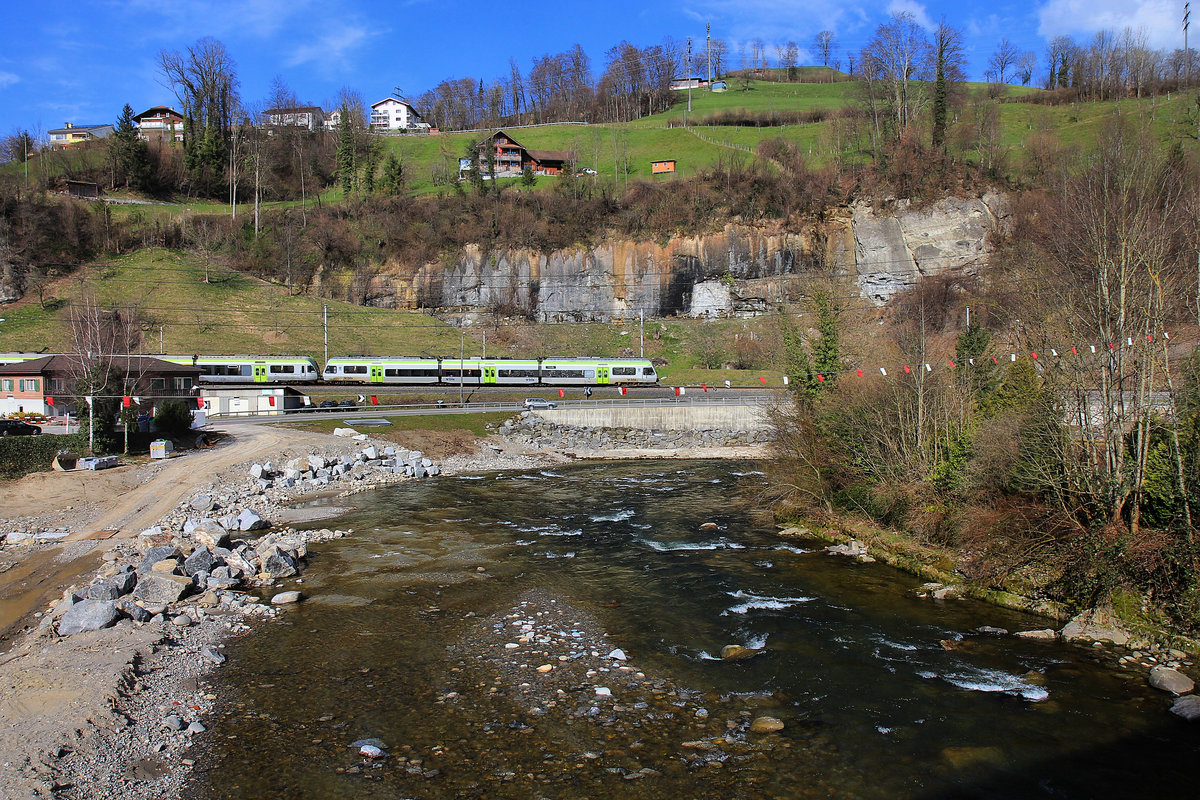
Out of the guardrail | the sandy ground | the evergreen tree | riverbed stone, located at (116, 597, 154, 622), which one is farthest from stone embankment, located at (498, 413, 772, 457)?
the evergreen tree

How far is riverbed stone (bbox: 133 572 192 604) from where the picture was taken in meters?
13.9

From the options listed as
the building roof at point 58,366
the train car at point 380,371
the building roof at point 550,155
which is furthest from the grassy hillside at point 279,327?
the building roof at point 550,155

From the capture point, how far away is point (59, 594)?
14789 mm

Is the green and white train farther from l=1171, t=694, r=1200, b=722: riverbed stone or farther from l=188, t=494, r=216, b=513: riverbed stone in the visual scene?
l=1171, t=694, r=1200, b=722: riverbed stone

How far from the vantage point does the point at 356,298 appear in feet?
254

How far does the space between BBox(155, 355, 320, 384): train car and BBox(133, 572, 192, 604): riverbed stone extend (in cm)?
4138

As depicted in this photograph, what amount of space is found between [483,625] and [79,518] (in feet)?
53.2

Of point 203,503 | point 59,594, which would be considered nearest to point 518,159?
point 203,503

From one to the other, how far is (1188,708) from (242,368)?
56063 millimetres

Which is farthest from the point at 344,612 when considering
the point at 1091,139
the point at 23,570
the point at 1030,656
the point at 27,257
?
the point at 1091,139

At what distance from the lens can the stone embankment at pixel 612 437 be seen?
41219mm

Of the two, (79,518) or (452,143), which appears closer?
(79,518)

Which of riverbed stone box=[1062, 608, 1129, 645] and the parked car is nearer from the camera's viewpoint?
riverbed stone box=[1062, 608, 1129, 645]

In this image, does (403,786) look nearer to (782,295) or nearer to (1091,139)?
(782,295)
